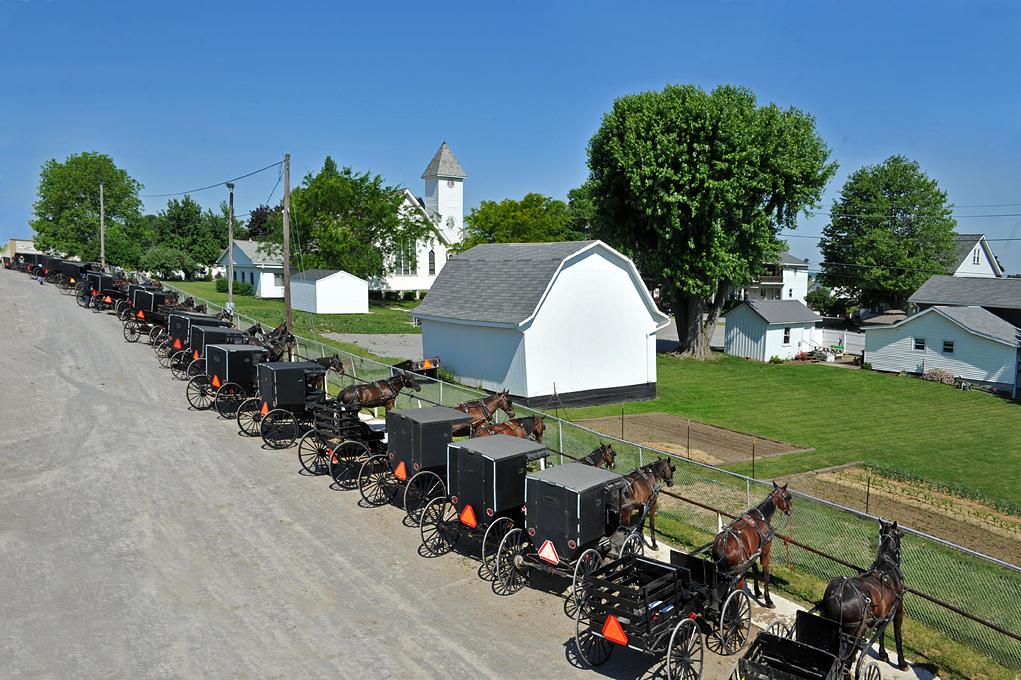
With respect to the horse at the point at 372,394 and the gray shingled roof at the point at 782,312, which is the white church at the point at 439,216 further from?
the horse at the point at 372,394

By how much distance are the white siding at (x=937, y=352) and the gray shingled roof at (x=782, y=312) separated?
5072mm

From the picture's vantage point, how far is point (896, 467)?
2138cm

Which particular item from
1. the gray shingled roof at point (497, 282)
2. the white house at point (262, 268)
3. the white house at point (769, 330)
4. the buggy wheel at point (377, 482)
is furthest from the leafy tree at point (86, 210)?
the buggy wheel at point (377, 482)

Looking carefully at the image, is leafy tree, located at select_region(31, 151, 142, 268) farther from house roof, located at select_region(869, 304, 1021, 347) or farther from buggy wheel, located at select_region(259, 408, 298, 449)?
house roof, located at select_region(869, 304, 1021, 347)

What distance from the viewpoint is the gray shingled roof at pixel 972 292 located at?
47969 millimetres

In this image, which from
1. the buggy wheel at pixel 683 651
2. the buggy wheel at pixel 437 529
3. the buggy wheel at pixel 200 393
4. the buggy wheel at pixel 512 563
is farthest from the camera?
the buggy wheel at pixel 200 393

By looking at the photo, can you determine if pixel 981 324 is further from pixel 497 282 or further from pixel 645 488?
pixel 645 488

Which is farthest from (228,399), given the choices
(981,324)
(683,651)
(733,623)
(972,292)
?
(972,292)

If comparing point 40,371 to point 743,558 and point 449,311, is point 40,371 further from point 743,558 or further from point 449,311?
point 743,558

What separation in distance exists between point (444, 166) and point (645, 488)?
70.9m

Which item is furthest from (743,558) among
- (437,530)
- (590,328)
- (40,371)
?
(40,371)

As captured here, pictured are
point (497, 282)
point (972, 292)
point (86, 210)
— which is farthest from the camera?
point (86, 210)

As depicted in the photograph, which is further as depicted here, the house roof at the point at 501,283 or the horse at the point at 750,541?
the house roof at the point at 501,283

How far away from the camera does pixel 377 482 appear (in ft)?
51.1
